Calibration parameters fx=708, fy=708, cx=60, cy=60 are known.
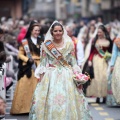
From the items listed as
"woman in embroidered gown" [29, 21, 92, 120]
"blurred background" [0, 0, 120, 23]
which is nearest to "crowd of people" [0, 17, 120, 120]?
"woman in embroidered gown" [29, 21, 92, 120]

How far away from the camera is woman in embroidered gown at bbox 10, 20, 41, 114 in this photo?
41.9 ft

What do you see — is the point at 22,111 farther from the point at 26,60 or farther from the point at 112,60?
the point at 112,60

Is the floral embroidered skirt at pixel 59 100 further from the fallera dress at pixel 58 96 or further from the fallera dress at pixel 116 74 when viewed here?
the fallera dress at pixel 116 74

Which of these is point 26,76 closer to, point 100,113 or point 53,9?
point 100,113

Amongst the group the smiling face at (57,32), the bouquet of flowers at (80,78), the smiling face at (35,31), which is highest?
the smiling face at (35,31)

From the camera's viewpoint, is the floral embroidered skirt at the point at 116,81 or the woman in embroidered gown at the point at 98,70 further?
the woman in embroidered gown at the point at 98,70

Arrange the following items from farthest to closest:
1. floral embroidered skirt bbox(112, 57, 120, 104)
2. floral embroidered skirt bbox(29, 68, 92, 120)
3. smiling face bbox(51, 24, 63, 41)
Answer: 1. floral embroidered skirt bbox(112, 57, 120, 104)
2. smiling face bbox(51, 24, 63, 41)
3. floral embroidered skirt bbox(29, 68, 92, 120)

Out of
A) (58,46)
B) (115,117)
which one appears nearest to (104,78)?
(115,117)

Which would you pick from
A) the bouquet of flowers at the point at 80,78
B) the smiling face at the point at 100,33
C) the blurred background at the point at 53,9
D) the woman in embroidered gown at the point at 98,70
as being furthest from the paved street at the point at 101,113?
the blurred background at the point at 53,9

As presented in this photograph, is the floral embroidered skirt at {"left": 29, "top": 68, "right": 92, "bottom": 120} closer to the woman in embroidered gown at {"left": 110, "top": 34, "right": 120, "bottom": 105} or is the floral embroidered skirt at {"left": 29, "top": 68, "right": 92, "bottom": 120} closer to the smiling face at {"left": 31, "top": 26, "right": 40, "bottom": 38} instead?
the smiling face at {"left": 31, "top": 26, "right": 40, "bottom": 38}

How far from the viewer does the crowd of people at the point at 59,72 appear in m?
10.1

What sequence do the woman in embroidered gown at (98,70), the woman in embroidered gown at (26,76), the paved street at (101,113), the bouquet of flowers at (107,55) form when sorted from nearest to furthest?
the paved street at (101,113) → the woman in embroidered gown at (26,76) → the bouquet of flowers at (107,55) → the woman in embroidered gown at (98,70)

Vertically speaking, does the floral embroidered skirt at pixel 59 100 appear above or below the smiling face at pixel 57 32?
below

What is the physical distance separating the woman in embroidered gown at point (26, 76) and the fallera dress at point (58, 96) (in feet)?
7.74
